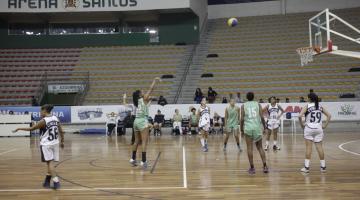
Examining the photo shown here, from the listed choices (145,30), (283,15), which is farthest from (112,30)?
(283,15)

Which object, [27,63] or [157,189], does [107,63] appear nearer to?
[27,63]

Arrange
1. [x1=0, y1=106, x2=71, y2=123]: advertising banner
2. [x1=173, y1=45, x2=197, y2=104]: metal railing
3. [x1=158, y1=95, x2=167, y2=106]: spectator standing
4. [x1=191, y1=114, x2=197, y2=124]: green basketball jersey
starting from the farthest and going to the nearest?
[x1=173, y1=45, x2=197, y2=104]: metal railing → [x1=0, y1=106, x2=71, y2=123]: advertising banner → [x1=158, y1=95, x2=167, y2=106]: spectator standing → [x1=191, y1=114, x2=197, y2=124]: green basketball jersey

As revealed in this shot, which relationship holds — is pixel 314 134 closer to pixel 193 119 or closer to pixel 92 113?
pixel 193 119

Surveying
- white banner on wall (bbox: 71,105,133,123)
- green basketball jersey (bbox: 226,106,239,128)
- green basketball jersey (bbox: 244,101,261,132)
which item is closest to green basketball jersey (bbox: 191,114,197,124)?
white banner on wall (bbox: 71,105,133,123)

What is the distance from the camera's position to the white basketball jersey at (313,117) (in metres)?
9.73

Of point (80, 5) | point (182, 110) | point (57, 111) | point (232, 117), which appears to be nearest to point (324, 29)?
point (232, 117)

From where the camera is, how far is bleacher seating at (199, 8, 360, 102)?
2811 centimetres

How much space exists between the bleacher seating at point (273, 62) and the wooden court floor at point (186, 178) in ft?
48.4

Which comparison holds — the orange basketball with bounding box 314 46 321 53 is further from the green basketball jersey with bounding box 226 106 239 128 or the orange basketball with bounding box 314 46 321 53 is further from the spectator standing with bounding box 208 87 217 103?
the spectator standing with bounding box 208 87 217 103

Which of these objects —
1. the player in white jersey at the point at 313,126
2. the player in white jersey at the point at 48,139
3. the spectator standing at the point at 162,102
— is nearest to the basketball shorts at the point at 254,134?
the player in white jersey at the point at 313,126

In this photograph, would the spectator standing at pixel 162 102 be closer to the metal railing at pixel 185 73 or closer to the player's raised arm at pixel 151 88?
the metal railing at pixel 185 73

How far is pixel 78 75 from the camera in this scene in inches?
1261

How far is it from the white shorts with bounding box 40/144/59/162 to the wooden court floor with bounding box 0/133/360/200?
0.58 m

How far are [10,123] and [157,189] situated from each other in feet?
60.5
